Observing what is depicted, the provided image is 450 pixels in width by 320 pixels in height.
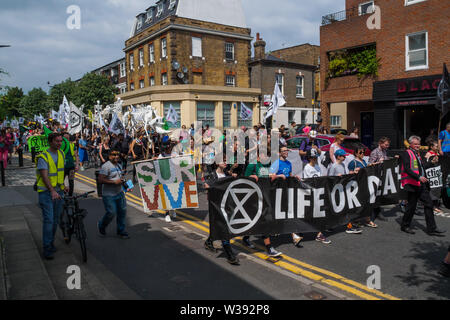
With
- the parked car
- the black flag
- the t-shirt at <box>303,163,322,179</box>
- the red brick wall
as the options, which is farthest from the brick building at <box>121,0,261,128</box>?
the t-shirt at <box>303,163,322,179</box>

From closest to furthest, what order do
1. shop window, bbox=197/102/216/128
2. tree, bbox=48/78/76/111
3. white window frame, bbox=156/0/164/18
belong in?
shop window, bbox=197/102/216/128
white window frame, bbox=156/0/164/18
tree, bbox=48/78/76/111

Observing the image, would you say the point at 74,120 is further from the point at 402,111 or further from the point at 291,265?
the point at 402,111

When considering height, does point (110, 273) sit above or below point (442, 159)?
below

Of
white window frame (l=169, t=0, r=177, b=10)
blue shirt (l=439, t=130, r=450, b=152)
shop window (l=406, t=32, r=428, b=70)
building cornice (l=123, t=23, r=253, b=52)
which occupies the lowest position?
blue shirt (l=439, t=130, r=450, b=152)

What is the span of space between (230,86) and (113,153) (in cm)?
3051

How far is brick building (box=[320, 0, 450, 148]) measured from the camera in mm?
18422

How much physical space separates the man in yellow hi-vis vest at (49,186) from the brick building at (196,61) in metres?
27.5

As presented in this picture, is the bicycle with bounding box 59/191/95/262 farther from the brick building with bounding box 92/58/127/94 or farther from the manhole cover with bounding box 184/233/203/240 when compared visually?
the brick building with bounding box 92/58/127/94

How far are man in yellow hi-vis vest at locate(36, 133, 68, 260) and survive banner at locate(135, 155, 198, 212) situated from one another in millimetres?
2329

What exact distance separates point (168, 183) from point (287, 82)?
31.4 metres
